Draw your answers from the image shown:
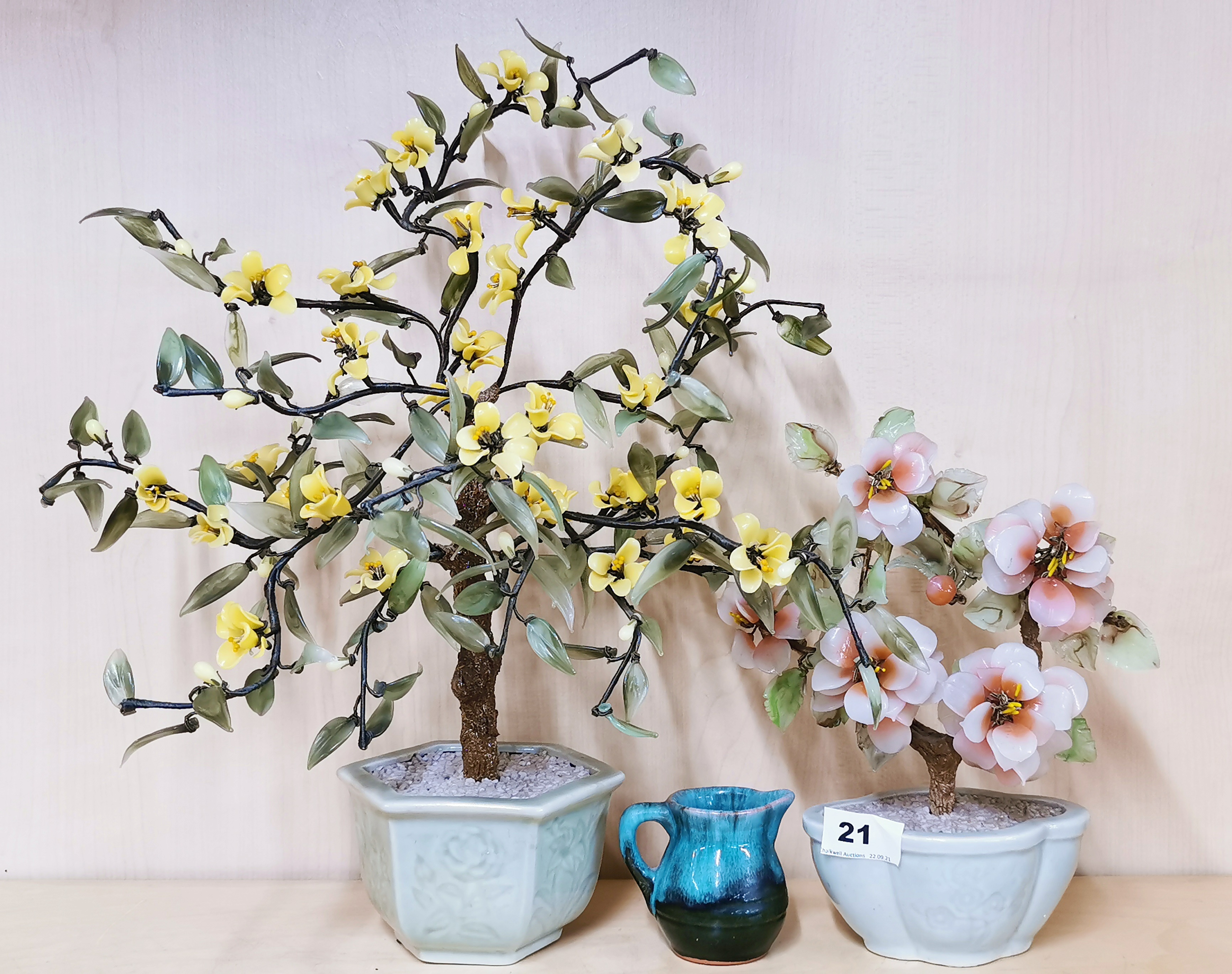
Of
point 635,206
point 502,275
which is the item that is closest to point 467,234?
point 502,275

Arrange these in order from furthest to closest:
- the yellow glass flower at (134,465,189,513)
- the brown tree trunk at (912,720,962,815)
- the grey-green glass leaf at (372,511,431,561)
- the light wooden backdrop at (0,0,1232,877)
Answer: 1. the light wooden backdrop at (0,0,1232,877)
2. the brown tree trunk at (912,720,962,815)
3. the yellow glass flower at (134,465,189,513)
4. the grey-green glass leaf at (372,511,431,561)

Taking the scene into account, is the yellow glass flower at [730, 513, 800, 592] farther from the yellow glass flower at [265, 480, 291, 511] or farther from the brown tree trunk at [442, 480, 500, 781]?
the yellow glass flower at [265, 480, 291, 511]

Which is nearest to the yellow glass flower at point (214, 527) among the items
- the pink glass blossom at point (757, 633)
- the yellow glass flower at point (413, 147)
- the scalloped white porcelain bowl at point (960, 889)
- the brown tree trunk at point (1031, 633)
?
the yellow glass flower at point (413, 147)

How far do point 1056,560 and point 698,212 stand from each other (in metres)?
0.42

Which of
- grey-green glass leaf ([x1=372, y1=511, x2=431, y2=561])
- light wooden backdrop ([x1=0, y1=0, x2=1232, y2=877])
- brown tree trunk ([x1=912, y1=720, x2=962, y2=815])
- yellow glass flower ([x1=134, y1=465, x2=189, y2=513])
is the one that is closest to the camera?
grey-green glass leaf ([x1=372, y1=511, x2=431, y2=561])

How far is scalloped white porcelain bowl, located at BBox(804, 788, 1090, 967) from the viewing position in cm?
72

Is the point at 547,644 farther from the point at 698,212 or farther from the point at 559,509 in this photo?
the point at 698,212

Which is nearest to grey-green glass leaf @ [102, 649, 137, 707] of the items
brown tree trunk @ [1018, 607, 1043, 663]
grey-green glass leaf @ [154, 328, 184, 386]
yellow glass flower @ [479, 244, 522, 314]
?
grey-green glass leaf @ [154, 328, 184, 386]

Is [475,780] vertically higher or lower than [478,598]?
lower

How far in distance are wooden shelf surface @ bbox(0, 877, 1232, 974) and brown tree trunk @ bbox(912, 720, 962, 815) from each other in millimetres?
133

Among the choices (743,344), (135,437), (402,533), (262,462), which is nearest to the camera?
(402,533)

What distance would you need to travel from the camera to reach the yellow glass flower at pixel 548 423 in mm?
671

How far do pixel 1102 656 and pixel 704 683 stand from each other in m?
0.39

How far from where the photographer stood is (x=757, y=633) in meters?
0.84
